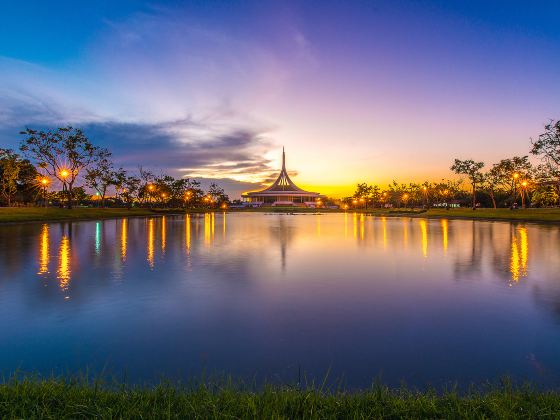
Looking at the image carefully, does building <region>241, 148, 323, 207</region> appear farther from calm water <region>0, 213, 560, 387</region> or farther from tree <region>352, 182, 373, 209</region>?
calm water <region>0, 213, 560, 387</region>

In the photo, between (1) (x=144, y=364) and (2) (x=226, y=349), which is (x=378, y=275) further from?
(1) (x=144, y=364)

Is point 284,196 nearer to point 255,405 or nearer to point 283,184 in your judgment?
point 283,184

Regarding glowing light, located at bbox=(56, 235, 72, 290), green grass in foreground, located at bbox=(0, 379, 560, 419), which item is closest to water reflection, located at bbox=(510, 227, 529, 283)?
green grass in foreground, located at bbox=(0, 379, 560, 419)

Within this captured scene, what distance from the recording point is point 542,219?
1715 inches

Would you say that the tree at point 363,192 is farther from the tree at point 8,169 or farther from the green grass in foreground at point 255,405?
the green grass in foreground at point 255,405

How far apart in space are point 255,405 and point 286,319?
12.2ft

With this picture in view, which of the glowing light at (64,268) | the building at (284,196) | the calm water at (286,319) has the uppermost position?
the building at (284,196)

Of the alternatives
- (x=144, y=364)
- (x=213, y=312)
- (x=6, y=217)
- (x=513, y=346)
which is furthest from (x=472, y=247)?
(x=6, y=217)

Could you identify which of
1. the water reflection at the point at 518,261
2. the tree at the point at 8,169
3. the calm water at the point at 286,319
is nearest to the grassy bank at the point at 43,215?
the tree at the point at 8,169

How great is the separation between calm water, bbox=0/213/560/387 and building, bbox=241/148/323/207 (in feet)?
510

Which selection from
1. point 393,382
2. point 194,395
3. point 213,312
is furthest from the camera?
point 213,312

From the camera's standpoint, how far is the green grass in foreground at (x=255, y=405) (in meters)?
3.47

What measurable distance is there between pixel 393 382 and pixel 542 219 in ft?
160

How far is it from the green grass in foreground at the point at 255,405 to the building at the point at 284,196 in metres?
163
